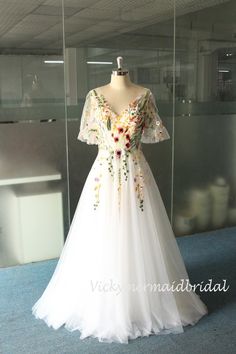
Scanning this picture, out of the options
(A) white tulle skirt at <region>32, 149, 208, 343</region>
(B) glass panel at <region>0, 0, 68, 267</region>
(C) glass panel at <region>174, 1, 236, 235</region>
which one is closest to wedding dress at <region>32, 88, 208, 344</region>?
(A) white tulle skirt at <region>32, 149, 208, 343</region>

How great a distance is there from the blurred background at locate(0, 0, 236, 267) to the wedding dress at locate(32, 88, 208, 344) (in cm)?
77

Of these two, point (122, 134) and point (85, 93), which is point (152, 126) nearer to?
point (122, 134)

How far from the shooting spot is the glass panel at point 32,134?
8.06ft

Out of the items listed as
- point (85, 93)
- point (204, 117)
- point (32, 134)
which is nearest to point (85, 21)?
Answer: point (85, 93)

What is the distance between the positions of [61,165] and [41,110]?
43 centimetres

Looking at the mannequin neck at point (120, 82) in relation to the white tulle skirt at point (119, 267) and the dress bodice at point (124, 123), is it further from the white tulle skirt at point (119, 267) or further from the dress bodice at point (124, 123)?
the white tulle skirt at point (119, 267)

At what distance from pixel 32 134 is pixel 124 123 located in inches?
38.5

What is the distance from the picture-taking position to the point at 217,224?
3443 mm

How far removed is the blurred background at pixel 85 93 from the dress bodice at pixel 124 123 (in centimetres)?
72

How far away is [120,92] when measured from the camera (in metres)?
1.95

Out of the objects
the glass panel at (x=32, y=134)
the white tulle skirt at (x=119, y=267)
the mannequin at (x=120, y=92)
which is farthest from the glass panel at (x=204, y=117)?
the white tulle skirt at (x=119, y=267)

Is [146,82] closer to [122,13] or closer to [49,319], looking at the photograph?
[122,13]

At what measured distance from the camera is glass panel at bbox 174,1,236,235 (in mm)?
3004

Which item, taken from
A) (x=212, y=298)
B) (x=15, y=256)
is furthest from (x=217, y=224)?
(x=15, y=256)
